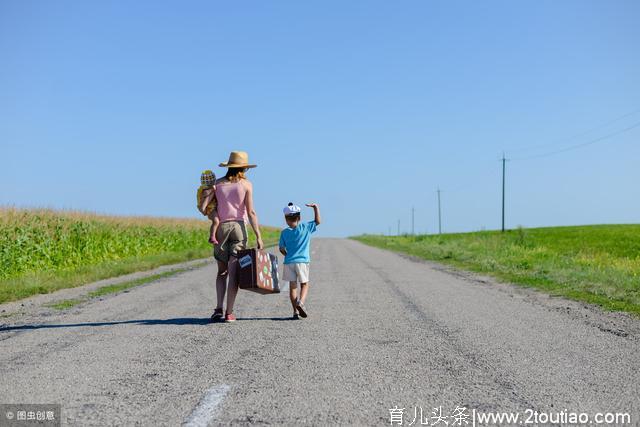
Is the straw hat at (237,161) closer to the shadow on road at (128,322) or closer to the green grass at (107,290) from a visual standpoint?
the shadow on road at (128,322)

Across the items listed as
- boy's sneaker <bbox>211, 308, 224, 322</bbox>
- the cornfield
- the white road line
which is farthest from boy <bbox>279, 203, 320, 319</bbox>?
the cornfield

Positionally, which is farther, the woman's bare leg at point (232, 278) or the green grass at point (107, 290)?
the green grass at point (107, 290)

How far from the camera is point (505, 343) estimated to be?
22.8ft

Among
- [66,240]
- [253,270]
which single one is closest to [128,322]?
[253,270]

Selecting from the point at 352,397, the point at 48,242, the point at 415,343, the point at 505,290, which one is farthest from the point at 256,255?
the point at 48,242

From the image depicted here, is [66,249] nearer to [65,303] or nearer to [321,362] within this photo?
[65,303]

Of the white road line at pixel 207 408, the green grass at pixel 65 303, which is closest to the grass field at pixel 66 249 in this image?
the green grass at pixel 65 303

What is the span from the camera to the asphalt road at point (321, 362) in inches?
175

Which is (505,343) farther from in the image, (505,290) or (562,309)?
(505,290)

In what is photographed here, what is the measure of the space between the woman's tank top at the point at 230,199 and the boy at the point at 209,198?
0.10 m

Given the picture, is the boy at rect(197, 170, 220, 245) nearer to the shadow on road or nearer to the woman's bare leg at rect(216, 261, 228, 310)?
the woman's bare leg at rect(216, 261, 228, 310)

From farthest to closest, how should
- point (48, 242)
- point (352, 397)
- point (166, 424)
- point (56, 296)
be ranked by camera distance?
point (48, 242)
point (56, 296)
point (352, 397)
point (166, 424)

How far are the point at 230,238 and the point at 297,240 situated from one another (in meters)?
0.96

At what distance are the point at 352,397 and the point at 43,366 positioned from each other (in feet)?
10.2
